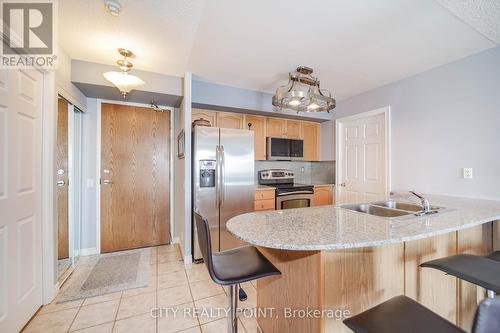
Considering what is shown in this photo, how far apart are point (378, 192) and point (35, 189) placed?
4080 mm

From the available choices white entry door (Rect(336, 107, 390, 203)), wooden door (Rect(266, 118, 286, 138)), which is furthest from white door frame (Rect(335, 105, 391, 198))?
wooden door (Rect(266, 118, 286, 138))

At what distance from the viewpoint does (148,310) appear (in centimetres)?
187

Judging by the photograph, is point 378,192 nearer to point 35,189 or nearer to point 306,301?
point 306,301

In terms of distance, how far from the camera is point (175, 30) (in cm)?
188

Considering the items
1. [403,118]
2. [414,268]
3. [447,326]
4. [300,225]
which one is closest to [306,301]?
[300,225]

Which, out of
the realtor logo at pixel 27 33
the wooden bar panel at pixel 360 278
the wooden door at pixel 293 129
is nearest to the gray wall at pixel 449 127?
the wooden door at pixel 293 129

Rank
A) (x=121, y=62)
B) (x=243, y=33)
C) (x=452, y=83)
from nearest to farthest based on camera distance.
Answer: (x=243, y=33) → (x=121, y=62) → (x=452, y=83)

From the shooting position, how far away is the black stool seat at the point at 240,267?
1092 millimetres

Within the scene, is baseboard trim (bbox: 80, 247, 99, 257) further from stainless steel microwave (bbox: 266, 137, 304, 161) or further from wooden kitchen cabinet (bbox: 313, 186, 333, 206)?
wooden kitchen cabinet (bbox: 313, 186, 333, 206)

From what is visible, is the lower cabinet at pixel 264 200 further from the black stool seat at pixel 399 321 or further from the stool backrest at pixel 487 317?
the stool backrest at pixel 487 317

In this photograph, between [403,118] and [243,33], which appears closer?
[243,33]

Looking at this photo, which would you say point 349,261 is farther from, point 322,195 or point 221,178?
point 322,195

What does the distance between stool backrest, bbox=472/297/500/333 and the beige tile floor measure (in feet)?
4.83

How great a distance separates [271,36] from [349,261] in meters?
1.97
